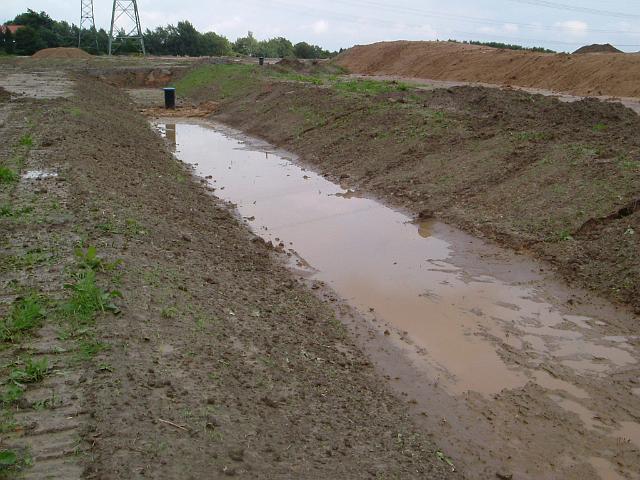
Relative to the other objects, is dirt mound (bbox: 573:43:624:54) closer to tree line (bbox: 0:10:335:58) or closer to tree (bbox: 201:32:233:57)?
tree line (bbox: 0:10:335:58)

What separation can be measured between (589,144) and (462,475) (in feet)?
32.5

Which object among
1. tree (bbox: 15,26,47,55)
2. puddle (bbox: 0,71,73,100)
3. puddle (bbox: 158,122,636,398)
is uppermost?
tree (bbox: 15,26,47,55)

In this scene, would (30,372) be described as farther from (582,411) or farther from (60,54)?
(60,54)

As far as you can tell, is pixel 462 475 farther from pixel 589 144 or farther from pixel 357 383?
pixel 589 144

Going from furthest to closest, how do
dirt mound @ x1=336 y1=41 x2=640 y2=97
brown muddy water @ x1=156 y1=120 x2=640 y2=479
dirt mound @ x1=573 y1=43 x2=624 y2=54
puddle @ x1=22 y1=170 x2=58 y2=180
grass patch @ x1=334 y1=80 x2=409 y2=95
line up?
dirt mound @ x1=573 y1=43 x2=624 y2=54 → dirt mound @ x1=336 y1=41 x2=640 y2=97 → grass patch @ x1=334 y1=80 x2=409 y2=95 → puddle @ x1=22 y1=170 x2=58 y2=180 → brown muddy water @ x1=156 y1=120 x2=640 y2=479

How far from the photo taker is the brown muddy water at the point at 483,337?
5.06 metres

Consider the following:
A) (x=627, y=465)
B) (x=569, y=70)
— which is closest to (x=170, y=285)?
(x=627, y=465)

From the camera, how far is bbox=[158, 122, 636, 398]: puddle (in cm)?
641

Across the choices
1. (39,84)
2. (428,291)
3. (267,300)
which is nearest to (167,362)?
(267,300)

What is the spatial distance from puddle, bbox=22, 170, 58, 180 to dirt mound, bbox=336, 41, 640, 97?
2328 cm

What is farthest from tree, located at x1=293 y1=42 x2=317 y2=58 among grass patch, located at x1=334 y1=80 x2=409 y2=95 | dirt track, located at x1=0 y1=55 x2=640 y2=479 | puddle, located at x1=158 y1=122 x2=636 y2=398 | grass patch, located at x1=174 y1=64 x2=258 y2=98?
puddle, located at x1=158 y1=122 x2=636 y2=398

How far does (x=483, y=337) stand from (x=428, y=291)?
1.48m

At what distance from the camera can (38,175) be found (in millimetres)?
10195

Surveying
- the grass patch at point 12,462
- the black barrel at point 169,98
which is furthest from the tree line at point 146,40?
the grass patch at point 12,462
